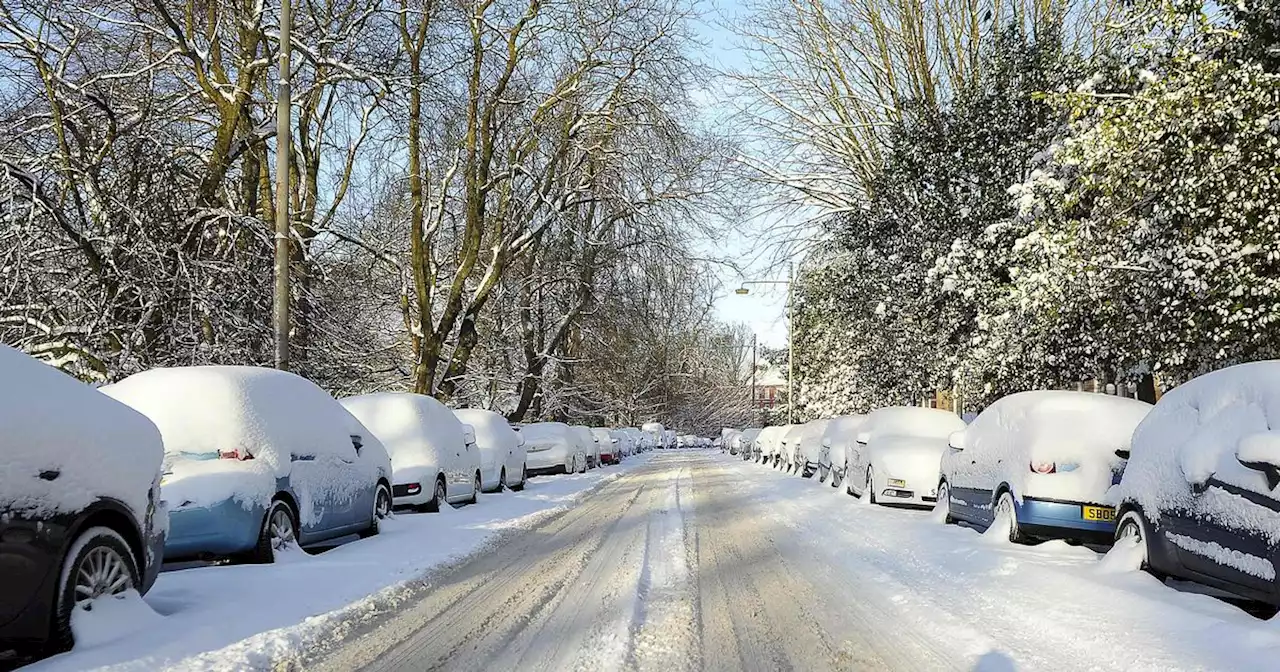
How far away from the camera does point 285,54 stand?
14250mm

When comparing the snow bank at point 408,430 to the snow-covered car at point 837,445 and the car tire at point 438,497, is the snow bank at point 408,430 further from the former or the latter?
the snow-covered car at point 837,445

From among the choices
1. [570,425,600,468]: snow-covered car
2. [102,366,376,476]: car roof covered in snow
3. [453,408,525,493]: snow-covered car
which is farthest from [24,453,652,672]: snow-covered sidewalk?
[570,425,600,468]: snow-covered car

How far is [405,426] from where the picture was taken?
1460cm

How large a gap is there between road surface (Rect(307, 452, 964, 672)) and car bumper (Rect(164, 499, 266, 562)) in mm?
1571

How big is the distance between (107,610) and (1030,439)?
8.38m

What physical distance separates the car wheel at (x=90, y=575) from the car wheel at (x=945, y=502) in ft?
32.6

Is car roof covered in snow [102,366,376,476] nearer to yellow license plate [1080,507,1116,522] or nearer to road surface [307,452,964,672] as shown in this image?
road surface [307,452,964,672]

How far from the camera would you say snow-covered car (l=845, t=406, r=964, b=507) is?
611 inches

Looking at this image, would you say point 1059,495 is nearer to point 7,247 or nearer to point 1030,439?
point 1030,439

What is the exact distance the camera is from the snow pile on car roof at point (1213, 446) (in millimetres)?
6102

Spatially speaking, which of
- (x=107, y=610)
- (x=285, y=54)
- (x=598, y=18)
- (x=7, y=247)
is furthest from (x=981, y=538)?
(x=598, y=18)

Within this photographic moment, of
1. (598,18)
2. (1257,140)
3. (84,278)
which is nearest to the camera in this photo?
(1257,140)

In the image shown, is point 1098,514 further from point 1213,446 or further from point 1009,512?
point 1213,446

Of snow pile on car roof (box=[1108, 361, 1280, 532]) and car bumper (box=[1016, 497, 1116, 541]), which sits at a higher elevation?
snow pile on car roof (box=[1108, 361, 1280, 532])
